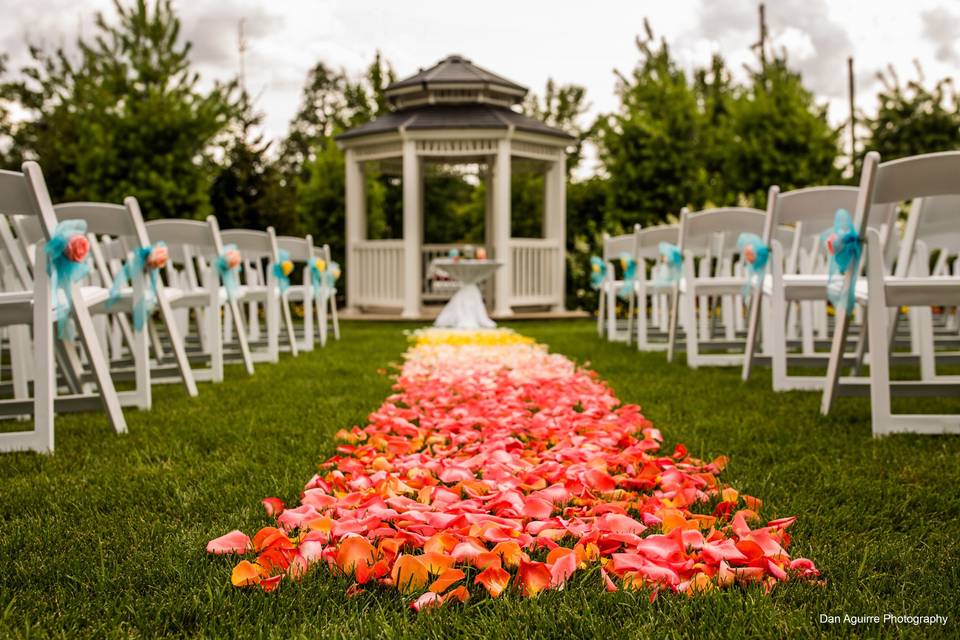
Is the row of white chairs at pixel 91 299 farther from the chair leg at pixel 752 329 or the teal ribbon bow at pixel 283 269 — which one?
the chair leg at pixel 752 329

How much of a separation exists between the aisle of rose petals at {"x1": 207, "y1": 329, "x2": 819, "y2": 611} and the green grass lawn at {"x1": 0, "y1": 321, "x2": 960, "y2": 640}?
51mm

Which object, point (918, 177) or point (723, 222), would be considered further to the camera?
point (723, 222)

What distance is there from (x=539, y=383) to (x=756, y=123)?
11.3 m

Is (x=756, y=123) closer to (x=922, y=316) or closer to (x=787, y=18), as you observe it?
(x=922, y=316)

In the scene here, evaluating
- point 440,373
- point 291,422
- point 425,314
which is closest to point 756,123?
point 425,314

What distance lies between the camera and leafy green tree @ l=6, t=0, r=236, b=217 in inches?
518

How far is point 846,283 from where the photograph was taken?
3.54 meters

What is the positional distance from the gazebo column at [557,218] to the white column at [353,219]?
3094 millimetres

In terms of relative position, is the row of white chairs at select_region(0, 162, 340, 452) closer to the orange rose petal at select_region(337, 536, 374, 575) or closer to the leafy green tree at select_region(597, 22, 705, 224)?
the orange rose petal at select_region(337, 536, 374, 575)

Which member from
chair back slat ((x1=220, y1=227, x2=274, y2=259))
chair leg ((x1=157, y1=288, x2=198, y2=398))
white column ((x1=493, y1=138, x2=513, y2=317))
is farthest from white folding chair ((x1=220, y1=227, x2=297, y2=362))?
white column ((x1=493, y1=138, x2=513, y2=317))

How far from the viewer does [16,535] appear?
197 cm

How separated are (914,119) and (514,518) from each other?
1758 cm

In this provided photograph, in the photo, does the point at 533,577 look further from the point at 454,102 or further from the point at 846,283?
the point at 454,102

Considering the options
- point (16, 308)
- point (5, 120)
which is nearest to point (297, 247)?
point (16, 308)
